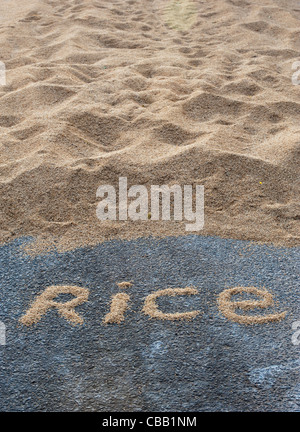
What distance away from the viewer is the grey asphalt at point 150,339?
131 centimetres

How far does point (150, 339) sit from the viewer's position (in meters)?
1.50

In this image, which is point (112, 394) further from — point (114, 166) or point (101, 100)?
point (101, 100)

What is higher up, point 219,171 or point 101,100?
point 101,100

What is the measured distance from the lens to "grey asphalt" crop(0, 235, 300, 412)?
131 cm

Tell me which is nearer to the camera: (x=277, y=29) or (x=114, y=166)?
(x=114, y=166)

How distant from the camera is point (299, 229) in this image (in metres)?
2.07

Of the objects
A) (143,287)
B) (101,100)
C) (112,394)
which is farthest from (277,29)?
(112,394)

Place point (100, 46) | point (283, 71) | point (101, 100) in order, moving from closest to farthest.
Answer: point (101, 100)
point (283, 71)
point (100, 46)

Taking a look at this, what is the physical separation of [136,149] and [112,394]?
1.53 meters

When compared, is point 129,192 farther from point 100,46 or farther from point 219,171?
point 100,46
